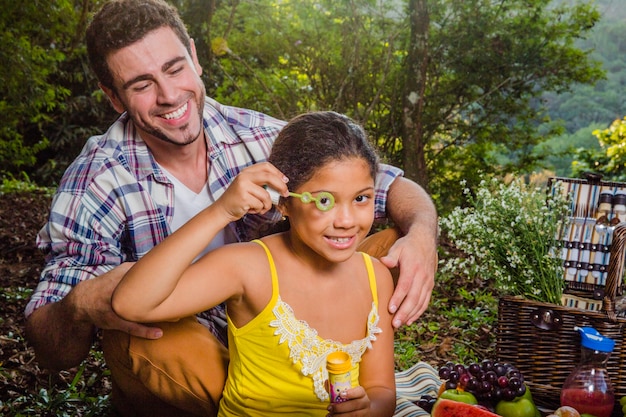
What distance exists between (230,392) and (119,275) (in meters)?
0.61

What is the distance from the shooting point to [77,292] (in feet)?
8.07

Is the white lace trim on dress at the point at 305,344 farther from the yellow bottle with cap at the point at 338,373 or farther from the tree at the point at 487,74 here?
the tree at the point at 487,74

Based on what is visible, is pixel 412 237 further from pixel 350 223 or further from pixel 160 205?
pixel 160 205

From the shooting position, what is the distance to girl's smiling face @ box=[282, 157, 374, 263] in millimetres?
2330

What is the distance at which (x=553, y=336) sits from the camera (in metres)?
3.24

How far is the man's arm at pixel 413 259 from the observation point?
263cm

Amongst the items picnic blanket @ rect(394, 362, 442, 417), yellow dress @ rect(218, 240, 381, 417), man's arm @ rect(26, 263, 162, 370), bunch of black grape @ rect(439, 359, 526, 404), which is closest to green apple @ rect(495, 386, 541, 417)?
bunch of black grape @ rect(439, 359, 526, 404)

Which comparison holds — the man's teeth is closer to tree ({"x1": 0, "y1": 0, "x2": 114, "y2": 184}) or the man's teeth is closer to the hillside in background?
tree ({"x1": 0, "y1": 0, "x2": 114, "y2": 184})

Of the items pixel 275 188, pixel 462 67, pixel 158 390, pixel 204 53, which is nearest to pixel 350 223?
pixel 275 188

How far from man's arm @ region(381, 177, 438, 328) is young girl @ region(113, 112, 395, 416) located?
0.23ft

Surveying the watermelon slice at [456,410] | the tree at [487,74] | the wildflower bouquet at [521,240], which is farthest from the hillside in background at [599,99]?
the watermelon slice at [456,410]

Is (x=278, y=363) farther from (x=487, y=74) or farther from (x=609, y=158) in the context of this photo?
(x=609, y=158)

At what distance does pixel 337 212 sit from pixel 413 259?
20.9 inches

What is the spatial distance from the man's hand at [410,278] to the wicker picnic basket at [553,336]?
2.63 ft
